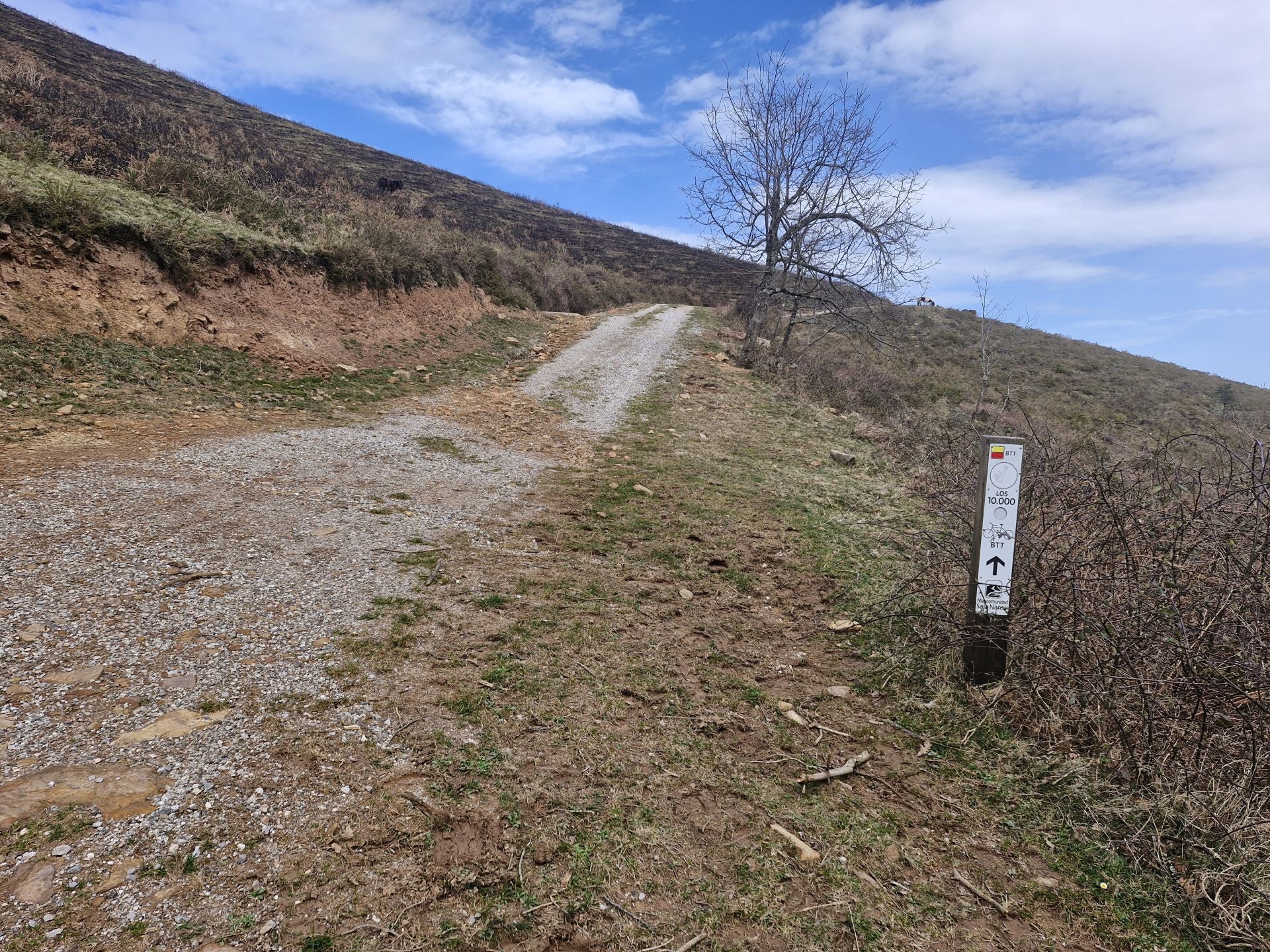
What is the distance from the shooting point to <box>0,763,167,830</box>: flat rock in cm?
225

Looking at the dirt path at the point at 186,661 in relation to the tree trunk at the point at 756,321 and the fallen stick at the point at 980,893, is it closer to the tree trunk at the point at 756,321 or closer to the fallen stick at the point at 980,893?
the fallen stick at the point at 980,893

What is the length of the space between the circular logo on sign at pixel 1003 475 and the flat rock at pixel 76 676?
15.6 feet

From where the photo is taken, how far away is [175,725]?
9.04 feet

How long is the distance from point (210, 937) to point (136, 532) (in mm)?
3586

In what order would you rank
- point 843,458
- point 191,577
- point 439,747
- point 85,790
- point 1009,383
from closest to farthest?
point 85,790 → point 439,747 → point 191,577 → point 843,458 → point 1009,383

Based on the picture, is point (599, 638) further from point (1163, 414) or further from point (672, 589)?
point (1163, 414)

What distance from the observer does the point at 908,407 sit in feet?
57.6

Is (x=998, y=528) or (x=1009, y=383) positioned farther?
(x=1009, y=383)

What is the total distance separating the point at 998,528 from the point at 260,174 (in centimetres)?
1911

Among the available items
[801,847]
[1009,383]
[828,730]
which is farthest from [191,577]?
[1009,383]

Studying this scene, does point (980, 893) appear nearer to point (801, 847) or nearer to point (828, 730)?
point (801, 847)

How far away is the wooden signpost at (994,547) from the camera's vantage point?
3471 mm

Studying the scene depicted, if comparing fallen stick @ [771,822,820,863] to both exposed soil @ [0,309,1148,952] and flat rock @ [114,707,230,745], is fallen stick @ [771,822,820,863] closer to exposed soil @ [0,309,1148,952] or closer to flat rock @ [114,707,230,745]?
exposed soil @ [0,309,1148,952]

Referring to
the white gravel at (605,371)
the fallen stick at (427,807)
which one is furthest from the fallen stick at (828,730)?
the white gravel at (605,371)
